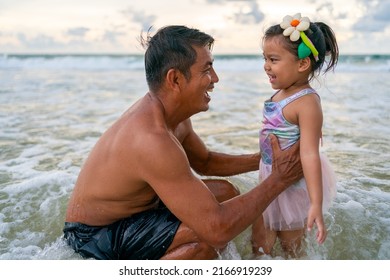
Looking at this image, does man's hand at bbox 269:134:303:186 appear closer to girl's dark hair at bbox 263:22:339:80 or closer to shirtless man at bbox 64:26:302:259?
shirtless man at bbox 64:26:302:259

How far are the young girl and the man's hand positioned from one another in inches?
2.7

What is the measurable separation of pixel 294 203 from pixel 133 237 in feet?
3.65

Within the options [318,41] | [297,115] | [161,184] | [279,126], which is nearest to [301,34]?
[318,41]

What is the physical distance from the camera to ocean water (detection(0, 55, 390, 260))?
3.79 meters

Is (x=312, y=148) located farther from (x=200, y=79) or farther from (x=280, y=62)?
(x=200, y=79)

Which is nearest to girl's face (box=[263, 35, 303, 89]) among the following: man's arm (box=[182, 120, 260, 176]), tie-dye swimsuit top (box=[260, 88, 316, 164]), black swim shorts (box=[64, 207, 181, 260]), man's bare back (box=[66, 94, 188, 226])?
tie-dye swimsuit top (box=[260, 88, 316, 164])

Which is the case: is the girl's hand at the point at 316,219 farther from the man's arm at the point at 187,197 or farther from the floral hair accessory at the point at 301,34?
the floral hair accessory at the point at 301,34

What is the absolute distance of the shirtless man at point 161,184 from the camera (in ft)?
9.26

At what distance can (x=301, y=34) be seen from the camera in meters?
3.06

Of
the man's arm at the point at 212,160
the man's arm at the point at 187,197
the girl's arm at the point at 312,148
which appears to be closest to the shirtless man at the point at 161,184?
the man's arm at the point at 187,197

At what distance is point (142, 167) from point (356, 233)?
1.97 m

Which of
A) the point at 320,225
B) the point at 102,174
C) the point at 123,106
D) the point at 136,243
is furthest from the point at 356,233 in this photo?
the point at 123,106

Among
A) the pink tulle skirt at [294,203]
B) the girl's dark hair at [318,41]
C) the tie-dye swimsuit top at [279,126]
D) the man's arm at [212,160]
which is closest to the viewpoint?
the girl's dark hair at [318,41]

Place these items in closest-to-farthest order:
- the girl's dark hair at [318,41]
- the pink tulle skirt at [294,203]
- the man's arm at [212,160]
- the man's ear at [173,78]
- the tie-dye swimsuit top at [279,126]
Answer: the man's ear at [173,78], the girl's dark hair at [318,41], the tie-dye swimsuit top at [279,126], the pink tulle skirt at [294,203], the man's arm at [212,160]
